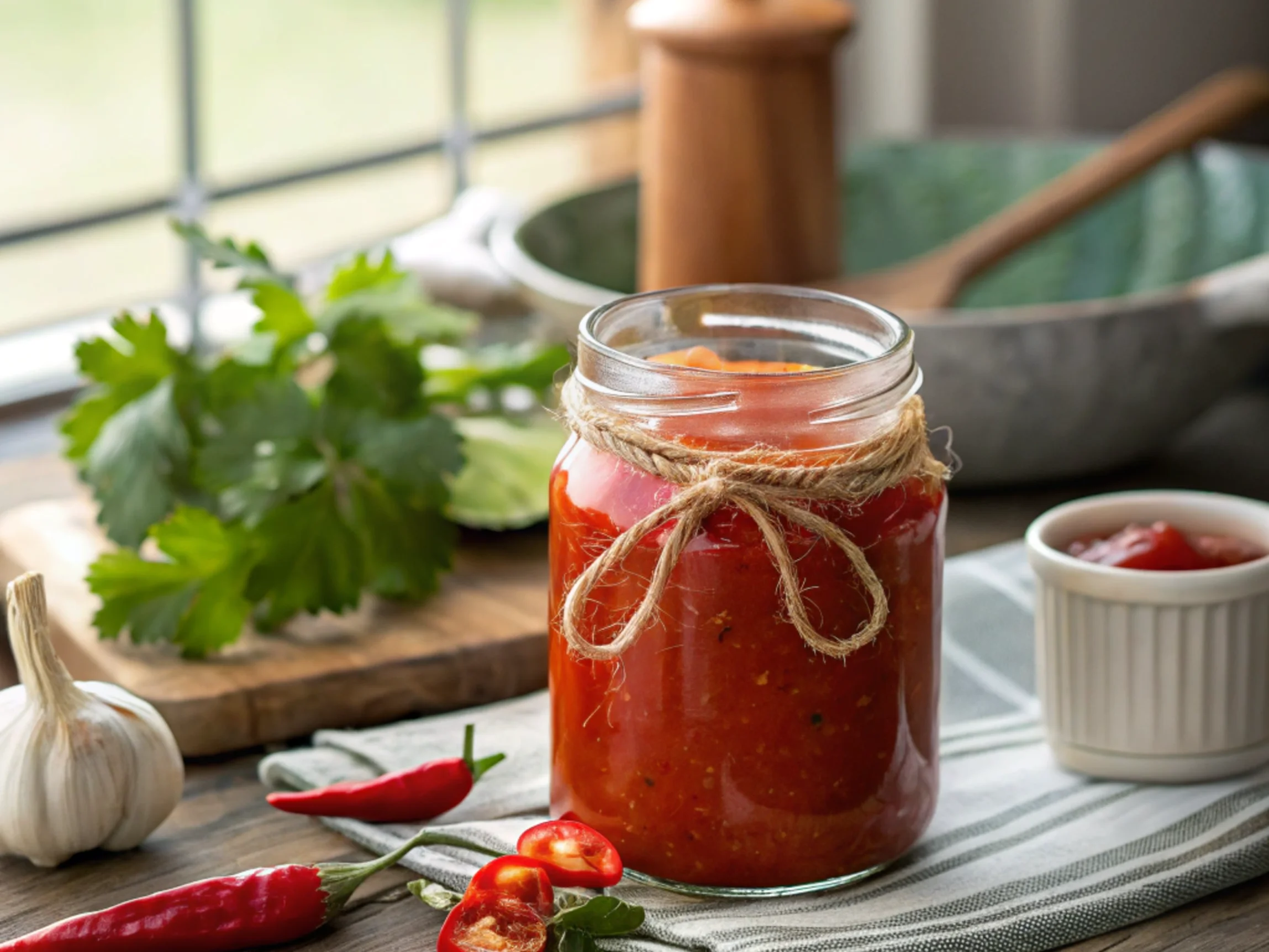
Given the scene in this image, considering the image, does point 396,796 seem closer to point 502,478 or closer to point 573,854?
point 573,854

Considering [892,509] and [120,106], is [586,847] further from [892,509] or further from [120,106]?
[120,106]

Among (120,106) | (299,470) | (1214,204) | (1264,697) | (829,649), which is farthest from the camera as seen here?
(120,106)

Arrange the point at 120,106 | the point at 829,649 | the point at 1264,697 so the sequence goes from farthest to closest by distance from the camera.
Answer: the point at 120,106 → the point at 1264,697 → the point at 829,649

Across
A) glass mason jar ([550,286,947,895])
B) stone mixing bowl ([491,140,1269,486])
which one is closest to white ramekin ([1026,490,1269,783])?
glass mason jar ([550,286,947,895])

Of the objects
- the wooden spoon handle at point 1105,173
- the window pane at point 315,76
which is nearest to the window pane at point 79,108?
the window pane at point 315,76

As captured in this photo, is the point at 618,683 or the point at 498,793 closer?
the point at 618,683

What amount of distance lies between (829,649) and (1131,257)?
0.97m

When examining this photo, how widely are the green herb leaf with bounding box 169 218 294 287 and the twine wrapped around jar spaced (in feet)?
1.34

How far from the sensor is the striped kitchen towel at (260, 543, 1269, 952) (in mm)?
785

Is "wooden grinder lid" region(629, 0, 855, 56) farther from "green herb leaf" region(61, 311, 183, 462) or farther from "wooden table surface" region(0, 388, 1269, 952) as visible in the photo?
"wooden table surface" region(0, 388, 1269, 952)

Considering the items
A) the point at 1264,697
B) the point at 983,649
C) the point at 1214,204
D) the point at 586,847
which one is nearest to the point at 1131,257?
the point at 1214,204

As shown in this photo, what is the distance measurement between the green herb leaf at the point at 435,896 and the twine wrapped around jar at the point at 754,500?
5.5 inches

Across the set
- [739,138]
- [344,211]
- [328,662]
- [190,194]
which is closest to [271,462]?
[328,662]

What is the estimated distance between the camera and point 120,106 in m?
2.06
